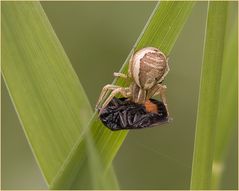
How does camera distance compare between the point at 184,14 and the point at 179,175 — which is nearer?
the point at 184,14

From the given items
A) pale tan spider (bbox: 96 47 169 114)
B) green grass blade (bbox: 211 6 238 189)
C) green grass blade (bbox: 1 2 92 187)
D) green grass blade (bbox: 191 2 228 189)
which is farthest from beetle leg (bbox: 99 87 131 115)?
green grass blade (bbox: 191 2 228 189)

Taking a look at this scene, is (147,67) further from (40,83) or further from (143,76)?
(40,83)

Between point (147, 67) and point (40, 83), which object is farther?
point (147, 67)

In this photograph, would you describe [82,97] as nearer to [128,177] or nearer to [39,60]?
[39,60]

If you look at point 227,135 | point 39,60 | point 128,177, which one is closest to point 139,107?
point 227,135

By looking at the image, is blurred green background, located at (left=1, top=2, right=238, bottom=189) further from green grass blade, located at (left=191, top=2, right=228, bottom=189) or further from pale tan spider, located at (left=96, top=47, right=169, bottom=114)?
green grass blade, located at (left=191, top=2, right=228, bottom=189)

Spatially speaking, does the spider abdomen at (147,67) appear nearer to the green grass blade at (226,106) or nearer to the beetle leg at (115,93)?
the beetle leg at (115,93)

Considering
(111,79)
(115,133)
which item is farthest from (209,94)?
(111,79)
